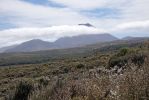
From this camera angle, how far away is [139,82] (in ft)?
20.9

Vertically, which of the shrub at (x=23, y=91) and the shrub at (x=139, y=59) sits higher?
the shrub at (x=139, y=59)

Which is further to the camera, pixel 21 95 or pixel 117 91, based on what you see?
pixel 21 95

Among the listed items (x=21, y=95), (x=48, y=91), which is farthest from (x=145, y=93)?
(x=21, y=95)

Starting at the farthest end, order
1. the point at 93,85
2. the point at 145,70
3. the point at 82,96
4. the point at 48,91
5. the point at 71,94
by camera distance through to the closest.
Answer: the point at 48,91
the point at 71,94
the point at 82,96
the point at 93,85
the point at 145,70

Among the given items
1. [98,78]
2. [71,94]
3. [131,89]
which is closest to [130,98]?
[131,89]

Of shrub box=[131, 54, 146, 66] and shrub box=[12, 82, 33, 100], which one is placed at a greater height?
shrub box=[131, 54, 146, 66]

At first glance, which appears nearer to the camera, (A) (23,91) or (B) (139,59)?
(A) (23,91)

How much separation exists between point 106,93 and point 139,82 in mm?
869

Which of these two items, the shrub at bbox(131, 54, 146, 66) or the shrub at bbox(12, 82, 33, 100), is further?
the shrub at bbox(131, 54, 146, 66)

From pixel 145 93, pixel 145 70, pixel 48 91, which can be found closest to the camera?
pixel 145 93

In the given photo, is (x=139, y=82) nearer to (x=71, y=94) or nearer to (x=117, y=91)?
(x=117, y=91)

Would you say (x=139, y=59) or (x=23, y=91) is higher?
(x=139, y=59)

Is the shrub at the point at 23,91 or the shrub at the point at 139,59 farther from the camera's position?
the shrub at the point at 139,59

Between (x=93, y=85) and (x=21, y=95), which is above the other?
(x=93, y=85)
